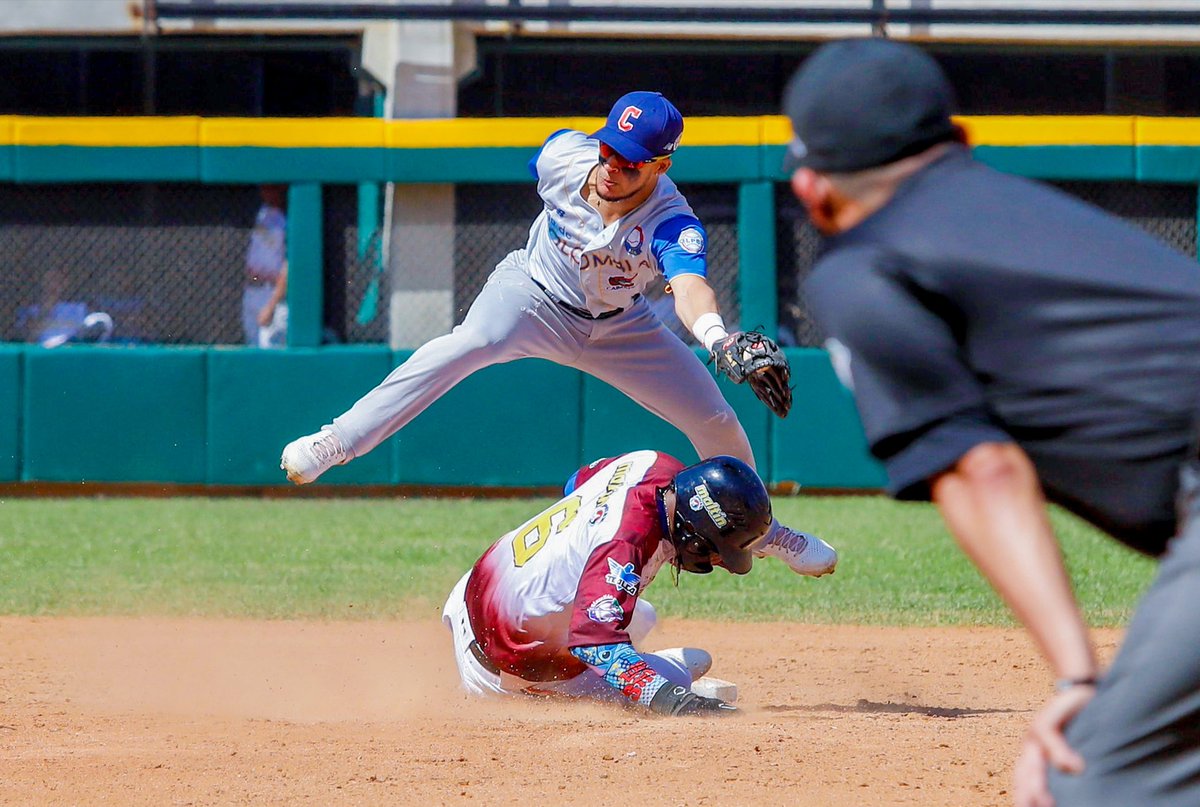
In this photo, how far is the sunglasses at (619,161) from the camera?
20.1ft

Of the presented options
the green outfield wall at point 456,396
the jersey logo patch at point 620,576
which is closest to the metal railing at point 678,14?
the green outfield wall at point 456,396

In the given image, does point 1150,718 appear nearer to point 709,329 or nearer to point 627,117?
point 709,329

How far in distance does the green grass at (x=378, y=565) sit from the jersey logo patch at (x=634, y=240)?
2.46 m

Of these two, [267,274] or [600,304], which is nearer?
[600,304]

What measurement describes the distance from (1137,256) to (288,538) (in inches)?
353

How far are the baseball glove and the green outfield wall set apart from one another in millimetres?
6799

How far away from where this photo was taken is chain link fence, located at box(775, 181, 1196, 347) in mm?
12812

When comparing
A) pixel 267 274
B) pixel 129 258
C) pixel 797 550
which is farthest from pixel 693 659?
pixel 129 258

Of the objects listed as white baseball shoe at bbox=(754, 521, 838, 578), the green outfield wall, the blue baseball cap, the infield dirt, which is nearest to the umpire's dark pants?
the infield dirt

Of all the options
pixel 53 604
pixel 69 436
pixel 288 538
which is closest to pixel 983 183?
pixel 53 604

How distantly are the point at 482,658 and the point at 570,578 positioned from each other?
23.2 inches

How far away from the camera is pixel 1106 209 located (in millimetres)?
12836

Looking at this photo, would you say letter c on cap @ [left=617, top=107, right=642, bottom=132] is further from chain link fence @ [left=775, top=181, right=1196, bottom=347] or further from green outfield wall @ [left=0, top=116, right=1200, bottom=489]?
chain link fence @ [left=775, top=181, right=1196, bottom=347]

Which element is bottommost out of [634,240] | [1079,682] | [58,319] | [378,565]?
[378,565]
